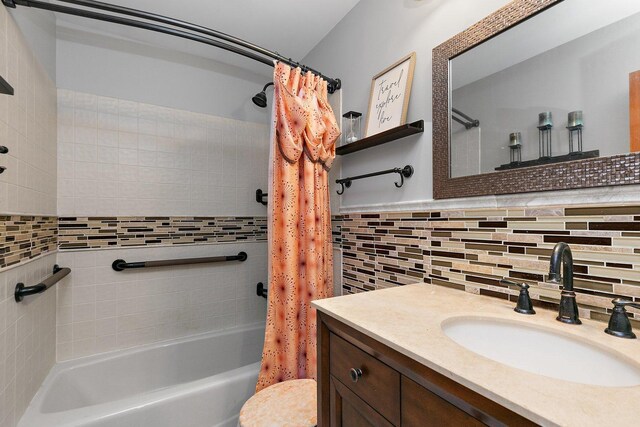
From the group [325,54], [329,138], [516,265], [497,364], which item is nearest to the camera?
Result: [497,364]

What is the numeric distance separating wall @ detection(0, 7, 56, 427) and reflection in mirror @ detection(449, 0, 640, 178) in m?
1.73

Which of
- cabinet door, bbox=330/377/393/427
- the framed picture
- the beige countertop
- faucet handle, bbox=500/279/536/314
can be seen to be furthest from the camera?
the framed picture

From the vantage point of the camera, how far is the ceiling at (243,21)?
162cm

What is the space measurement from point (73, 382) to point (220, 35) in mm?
2038

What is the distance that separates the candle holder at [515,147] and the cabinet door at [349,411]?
847 mm

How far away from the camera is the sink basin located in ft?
1.87

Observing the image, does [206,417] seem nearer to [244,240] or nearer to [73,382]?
[73,382]

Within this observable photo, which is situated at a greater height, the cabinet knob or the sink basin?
the sink basin

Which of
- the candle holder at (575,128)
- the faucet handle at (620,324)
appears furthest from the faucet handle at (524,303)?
the candle holder at (575,128)

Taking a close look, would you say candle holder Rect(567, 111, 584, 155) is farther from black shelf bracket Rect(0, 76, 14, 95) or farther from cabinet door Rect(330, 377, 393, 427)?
black shelf bracket Rect(0, 76, 14, 95)

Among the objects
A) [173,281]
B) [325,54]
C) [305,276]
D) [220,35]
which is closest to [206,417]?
[305,276]

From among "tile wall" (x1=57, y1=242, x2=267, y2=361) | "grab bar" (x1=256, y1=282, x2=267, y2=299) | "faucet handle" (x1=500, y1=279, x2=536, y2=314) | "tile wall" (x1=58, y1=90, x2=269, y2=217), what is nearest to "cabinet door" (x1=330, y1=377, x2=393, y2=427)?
"faucet handle" (x1=500, y1=279, x2=536, y2=314)

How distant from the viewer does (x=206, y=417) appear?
135cm

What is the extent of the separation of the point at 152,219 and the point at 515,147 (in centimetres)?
208
